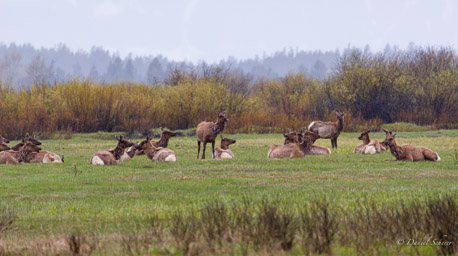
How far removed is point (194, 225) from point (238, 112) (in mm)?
37471

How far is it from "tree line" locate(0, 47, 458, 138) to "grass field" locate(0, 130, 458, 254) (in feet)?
60.7

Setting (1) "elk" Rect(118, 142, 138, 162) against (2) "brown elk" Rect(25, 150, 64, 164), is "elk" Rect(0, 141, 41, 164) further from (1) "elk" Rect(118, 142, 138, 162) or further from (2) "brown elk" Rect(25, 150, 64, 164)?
(1) "elk" Rect(118, 142, 138, 162)

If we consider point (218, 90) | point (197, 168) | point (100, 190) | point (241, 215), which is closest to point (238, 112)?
Result: point (218, 90)

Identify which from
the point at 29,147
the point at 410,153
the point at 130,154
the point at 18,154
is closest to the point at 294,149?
the point at 410,153

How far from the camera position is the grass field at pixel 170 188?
8992mm

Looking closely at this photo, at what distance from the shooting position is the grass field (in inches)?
354

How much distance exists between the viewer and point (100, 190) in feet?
41.7

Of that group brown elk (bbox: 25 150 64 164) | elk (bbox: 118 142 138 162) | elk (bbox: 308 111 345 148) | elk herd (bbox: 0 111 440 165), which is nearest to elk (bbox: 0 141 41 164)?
elk herd (bbox: 0 111 440 165)

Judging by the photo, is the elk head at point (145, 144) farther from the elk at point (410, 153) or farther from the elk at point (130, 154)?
the elk at point (410, 153)

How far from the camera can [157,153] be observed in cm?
1989

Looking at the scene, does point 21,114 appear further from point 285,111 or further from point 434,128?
point 434,128

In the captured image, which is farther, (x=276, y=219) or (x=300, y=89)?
(x=300, y=89)

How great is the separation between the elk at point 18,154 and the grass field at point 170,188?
76cm

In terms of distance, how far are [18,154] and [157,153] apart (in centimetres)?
432
